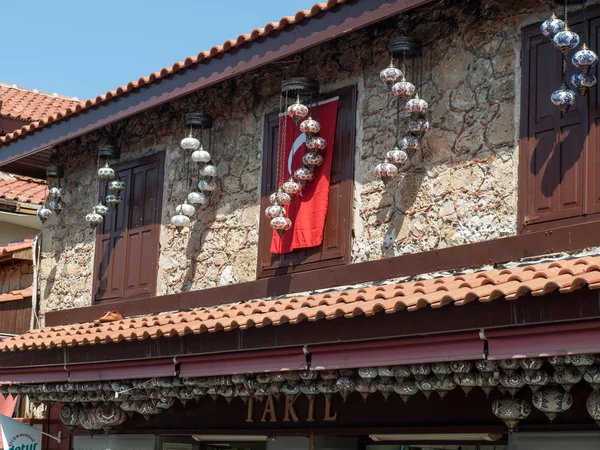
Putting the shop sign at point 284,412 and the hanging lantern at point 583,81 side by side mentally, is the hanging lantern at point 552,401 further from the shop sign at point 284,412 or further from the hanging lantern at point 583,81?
the shop sign at point 284,412

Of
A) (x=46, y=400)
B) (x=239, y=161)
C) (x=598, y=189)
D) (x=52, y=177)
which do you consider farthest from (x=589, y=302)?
(x=52, y=177)

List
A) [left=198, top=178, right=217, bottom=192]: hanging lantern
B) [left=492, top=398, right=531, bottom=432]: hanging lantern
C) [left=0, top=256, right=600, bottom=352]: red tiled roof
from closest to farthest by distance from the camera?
[left=0, top=256, right=600, bottom=352]: red tiled roof < [left=492, top=398, right=531, bottom=432]: hanging lantern < [left=198, top=178, right=217, bottom=192]: hanging lantern

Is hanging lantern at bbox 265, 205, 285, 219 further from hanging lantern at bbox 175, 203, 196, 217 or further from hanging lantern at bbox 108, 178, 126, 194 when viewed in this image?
→ hanging lantern at bbox 108, 178, 126, 194

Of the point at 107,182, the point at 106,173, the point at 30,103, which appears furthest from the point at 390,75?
the point at 30,103

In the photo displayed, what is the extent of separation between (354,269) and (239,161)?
8.62 feet

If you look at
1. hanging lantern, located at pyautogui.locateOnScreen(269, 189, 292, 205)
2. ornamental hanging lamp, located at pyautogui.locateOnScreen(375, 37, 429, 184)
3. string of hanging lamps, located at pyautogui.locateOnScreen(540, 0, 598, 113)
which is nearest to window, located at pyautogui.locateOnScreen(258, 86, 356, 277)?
hanging lantern, located at pyautogui.locateOnScreen(269, 189, 292, 205)

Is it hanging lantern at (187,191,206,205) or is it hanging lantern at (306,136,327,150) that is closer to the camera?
hanging lantern at (306,136,327,150)

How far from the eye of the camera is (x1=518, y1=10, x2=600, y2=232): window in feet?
30.3

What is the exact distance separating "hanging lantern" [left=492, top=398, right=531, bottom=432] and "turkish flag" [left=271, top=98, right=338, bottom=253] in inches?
139

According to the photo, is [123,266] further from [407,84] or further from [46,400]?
[407,84]

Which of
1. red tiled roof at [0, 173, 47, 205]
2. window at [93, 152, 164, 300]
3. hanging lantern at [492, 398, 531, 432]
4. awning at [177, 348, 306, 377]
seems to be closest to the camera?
hanging lantern at [492, 398, 531, 432]

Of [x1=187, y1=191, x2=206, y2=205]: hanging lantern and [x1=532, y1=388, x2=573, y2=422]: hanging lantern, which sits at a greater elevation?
[x1=187, y1=191, x2=206, y2=205]: hanging lantern

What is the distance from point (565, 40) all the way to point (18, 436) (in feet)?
27.4

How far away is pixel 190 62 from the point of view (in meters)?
12.5
